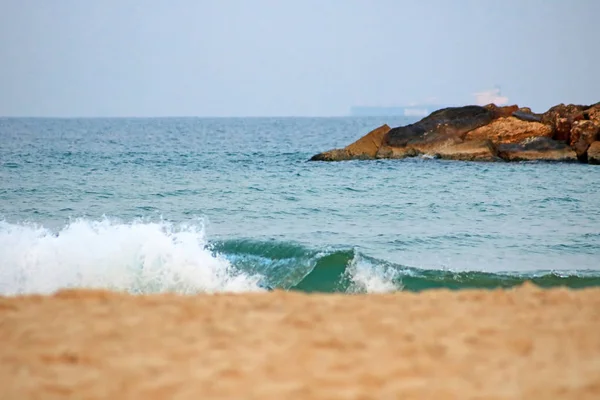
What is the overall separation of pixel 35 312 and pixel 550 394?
176 inches

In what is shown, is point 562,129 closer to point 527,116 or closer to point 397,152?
point 527,116

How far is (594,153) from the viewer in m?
31.4

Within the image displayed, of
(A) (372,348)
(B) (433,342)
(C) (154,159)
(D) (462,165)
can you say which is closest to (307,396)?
(A) (372,348)

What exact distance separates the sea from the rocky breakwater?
4.22 ft

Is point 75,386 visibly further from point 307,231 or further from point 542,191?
point 542,191

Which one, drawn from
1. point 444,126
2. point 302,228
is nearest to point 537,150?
point 444,126

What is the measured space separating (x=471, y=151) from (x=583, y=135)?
4.86 metres

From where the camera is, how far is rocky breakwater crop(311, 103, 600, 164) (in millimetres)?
32469

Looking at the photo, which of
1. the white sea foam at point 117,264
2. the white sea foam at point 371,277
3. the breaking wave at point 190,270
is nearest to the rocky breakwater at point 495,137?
the breaking wave at point 190,270

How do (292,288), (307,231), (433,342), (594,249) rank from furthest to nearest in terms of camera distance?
1. (307,231)
2. (594,249)
3. (292,288)
4. (433,342)

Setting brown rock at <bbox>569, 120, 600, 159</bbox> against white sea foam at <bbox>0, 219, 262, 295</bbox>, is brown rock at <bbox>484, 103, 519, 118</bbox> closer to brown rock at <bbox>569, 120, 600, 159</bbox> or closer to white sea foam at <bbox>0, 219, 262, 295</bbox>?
brown rock at <bbox>569, 120, 600, 159</bbox>

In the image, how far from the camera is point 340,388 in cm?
459

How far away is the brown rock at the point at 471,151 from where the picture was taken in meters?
33.7

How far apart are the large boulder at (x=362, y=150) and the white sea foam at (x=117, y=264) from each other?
22.0m
